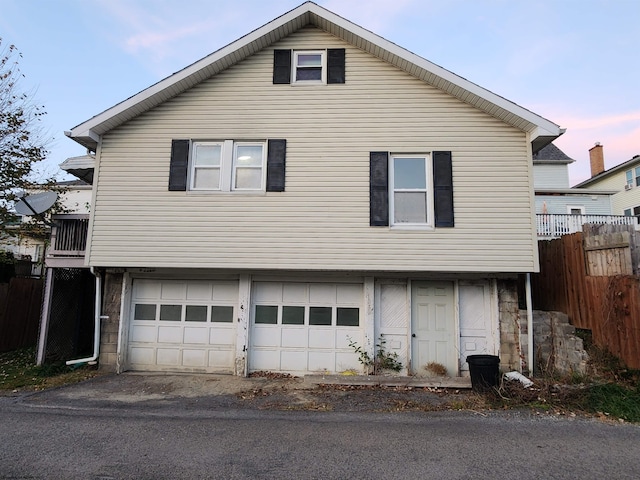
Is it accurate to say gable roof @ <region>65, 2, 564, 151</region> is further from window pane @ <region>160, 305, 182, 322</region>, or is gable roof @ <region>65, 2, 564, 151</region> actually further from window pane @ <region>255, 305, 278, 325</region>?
window pane @ <region>255, 305, 278, 325</region>

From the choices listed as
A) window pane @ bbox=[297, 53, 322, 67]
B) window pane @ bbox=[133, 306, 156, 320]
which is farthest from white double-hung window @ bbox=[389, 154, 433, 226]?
window pane @ bbox=[133, 306, 156, 320]

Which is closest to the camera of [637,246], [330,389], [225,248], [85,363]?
[637,246]

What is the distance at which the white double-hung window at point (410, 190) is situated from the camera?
9.02m

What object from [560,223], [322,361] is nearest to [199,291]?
[322,361]

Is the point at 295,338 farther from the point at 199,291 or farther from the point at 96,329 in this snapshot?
the point at 96,329

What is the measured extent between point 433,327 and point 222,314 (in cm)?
495

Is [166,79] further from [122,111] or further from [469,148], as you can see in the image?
[469,148]

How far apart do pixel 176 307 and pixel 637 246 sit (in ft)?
31.6

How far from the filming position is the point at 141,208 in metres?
9.30

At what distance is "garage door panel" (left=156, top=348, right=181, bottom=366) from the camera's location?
958 centimetres

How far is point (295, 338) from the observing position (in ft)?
30.9

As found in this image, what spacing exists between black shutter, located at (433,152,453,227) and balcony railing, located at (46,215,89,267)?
27.0ft

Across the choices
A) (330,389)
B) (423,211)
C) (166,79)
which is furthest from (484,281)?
(166,79)

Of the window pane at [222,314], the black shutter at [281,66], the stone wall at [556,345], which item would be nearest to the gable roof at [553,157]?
the stone wall at [556,345]
